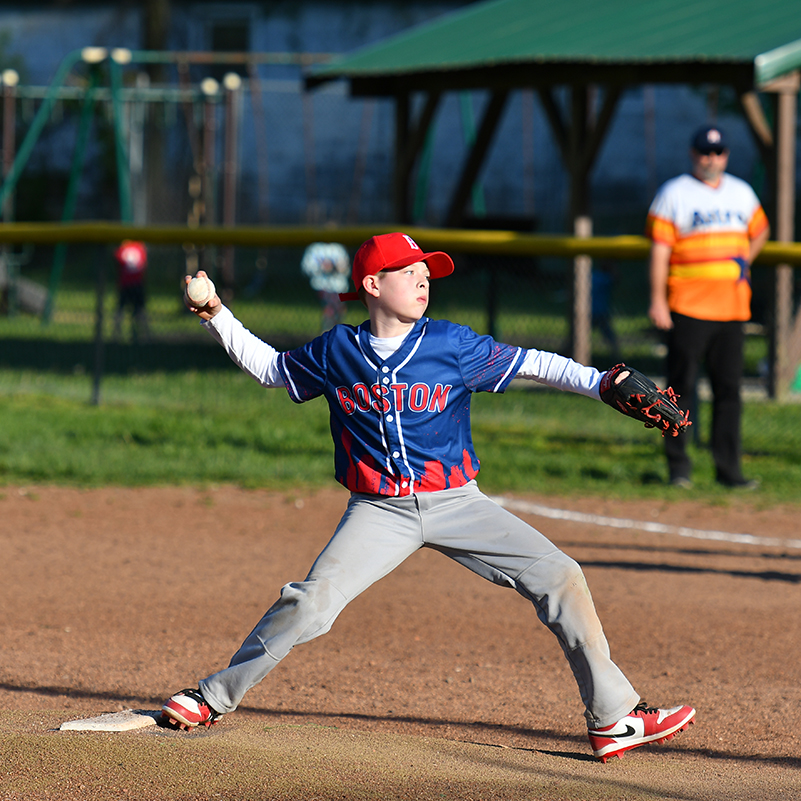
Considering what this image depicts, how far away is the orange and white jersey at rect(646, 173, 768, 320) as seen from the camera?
7.53 metres

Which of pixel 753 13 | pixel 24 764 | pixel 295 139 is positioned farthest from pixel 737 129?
pixel 24 764

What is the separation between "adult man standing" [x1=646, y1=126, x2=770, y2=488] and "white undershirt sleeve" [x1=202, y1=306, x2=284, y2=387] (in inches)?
163

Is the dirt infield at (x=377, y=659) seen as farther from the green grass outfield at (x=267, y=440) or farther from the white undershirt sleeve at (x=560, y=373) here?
the white undershirt sleeve at (x=560, y=373)

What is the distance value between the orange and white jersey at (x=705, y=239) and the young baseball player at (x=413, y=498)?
13.4 ft

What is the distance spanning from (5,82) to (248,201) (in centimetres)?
921

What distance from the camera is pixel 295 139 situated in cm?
2639

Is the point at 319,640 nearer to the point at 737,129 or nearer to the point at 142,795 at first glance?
the point at 142,795

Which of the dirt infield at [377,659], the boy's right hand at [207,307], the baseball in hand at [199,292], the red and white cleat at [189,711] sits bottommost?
the dirt infield at [377,659]

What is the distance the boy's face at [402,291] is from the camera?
12.0 feet

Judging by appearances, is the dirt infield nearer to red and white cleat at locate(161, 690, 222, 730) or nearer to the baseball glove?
red and white cleat at locate(161, 690, 222, 730)

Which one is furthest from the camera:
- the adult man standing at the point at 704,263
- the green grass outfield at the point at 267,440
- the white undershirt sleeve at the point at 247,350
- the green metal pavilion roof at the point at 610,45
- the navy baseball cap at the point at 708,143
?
the green metal pavilion roof at the point at 610,45

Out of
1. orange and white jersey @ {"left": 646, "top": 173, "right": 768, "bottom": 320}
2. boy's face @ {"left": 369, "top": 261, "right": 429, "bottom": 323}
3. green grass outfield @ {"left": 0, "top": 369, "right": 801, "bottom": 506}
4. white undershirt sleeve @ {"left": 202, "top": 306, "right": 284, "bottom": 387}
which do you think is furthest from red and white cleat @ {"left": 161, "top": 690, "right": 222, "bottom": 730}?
orange and white jersey @ {"left": 646, "top": 173, "right": 768, "bottom": 320}

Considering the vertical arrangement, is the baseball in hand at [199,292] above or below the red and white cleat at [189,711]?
above

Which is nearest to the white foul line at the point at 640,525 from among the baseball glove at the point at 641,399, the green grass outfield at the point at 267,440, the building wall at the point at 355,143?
the green grass outfield at the point at 267,440
